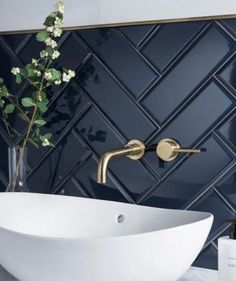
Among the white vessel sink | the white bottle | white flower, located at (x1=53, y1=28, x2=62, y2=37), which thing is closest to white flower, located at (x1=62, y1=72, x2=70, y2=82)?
white flower, located at (x1=53, y1=28, x2=62, y2=37)

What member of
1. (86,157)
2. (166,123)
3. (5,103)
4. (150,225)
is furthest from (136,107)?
(5,103)

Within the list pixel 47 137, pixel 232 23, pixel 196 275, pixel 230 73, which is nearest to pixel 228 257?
pixel 196 275

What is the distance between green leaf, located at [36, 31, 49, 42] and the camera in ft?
4.42

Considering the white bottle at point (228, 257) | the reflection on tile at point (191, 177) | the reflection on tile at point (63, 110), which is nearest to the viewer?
the white bottle at point (228, 257)

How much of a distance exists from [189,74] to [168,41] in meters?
0.10

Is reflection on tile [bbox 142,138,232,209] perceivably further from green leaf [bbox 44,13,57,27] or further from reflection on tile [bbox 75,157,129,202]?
green leaf [bbox 44,13,57,27]

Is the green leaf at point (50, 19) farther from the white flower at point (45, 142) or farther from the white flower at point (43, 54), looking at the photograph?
the white flower at point (45, 142)

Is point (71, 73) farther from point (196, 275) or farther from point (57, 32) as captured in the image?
point (196, 275)

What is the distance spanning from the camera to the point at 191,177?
4.06 ft

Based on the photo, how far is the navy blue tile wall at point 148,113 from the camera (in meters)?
1.20

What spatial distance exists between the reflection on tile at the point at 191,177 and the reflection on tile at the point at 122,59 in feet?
0.76

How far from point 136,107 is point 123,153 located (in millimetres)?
156

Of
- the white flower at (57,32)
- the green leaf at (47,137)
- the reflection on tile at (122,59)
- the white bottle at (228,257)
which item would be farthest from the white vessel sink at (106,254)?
the white flower at (57,32)

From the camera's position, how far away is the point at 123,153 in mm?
1220
